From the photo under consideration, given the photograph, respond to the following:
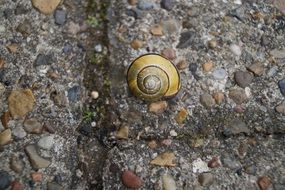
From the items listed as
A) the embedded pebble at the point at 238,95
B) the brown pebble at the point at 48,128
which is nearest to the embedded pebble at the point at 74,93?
the brown pebble at the point at 48,128

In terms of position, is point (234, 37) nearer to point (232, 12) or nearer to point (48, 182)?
point (232, 12)

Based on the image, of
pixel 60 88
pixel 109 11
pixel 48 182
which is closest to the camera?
pixel 48 182

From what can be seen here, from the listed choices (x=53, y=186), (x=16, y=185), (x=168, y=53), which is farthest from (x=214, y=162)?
(x=16, y=185)

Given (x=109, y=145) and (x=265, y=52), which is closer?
(x=109, y=145)

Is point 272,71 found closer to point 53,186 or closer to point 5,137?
point 53,186

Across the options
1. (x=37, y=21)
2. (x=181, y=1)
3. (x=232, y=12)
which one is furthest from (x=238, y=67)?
(x=37, y=21)

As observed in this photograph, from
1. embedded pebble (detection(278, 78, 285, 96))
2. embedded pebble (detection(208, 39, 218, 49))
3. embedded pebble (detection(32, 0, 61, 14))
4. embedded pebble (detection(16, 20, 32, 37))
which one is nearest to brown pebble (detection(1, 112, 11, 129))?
embedded pebble (detection(16, 20, 32, 37))

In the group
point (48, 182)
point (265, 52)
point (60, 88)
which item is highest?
point (265, 52)

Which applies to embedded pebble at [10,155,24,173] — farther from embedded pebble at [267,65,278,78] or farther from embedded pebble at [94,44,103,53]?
embedded pebble at [267,65,278,78]
